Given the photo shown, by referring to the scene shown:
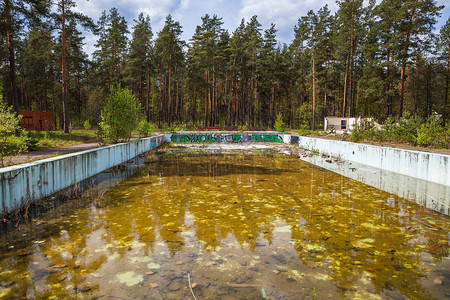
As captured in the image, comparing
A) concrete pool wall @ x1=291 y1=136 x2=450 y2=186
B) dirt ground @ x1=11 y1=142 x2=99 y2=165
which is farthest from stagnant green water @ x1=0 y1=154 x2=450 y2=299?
dirt ground @ x1=11 y1=142 x2=99 y2=165

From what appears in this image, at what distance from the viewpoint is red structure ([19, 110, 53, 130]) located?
74.9ft

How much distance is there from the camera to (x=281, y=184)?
330 inches

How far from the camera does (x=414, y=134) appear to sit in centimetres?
1520

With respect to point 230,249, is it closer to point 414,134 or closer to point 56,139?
point 414,134

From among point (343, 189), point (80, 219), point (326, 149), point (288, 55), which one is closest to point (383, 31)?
point (288, 55)

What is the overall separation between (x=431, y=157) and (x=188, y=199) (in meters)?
8.02

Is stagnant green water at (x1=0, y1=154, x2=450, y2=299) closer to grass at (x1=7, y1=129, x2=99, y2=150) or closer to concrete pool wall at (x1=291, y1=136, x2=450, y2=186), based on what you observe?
concrete pool wall at (x1=291, y1=136, x2=450, y2=186)

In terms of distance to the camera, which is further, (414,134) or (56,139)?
(56,139)

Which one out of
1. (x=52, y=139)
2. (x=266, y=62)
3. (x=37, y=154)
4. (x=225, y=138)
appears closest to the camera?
(x=37, y=154)

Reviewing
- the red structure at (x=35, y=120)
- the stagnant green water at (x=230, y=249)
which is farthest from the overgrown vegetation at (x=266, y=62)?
the stagnant green water at (x=230, y=249)

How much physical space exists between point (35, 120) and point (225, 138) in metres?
17.9

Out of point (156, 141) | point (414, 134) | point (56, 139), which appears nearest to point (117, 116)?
point (56, 139)

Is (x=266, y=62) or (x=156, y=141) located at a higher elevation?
(x=266, y=62)

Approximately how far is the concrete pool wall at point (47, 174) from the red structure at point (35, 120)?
57.8 ft
